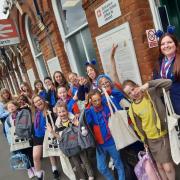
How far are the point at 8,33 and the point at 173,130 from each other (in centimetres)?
822

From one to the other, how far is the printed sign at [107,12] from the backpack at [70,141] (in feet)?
6.68

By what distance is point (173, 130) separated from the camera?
8.55ft

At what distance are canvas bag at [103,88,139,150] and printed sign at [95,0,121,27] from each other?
6.41 ft

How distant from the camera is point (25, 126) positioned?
4.62 m

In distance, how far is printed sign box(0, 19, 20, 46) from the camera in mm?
9320

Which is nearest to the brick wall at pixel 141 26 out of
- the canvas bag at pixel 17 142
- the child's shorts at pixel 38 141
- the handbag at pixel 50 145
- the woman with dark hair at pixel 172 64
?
the woman with dark hair at pixel 172 64

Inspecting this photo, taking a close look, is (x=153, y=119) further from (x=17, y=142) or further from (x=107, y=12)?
(x=17, y=142)

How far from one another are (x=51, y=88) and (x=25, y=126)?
0.98 metres

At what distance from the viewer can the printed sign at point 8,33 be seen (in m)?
→ 9.32

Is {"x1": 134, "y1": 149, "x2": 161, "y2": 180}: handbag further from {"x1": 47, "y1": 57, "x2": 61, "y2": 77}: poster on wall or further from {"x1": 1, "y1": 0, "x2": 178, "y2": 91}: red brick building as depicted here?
{"x1": 47, "y1": 57, "x2": 61, "y2": 77}: poster on wall

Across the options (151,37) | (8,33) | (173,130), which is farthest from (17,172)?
(8,33)

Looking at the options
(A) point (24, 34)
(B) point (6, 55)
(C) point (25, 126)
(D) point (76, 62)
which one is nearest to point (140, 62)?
(C) point (25, 126)

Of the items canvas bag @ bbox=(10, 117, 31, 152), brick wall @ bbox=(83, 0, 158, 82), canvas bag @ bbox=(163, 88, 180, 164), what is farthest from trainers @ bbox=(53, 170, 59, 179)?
canvas bag @ bbox=(163, 88, 180, 164)

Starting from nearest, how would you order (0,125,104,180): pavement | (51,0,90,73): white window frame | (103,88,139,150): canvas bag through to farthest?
(103,88,139,150): canvas bag, (0,125,104,180): pavement, (51,0,90,73): white window frame
